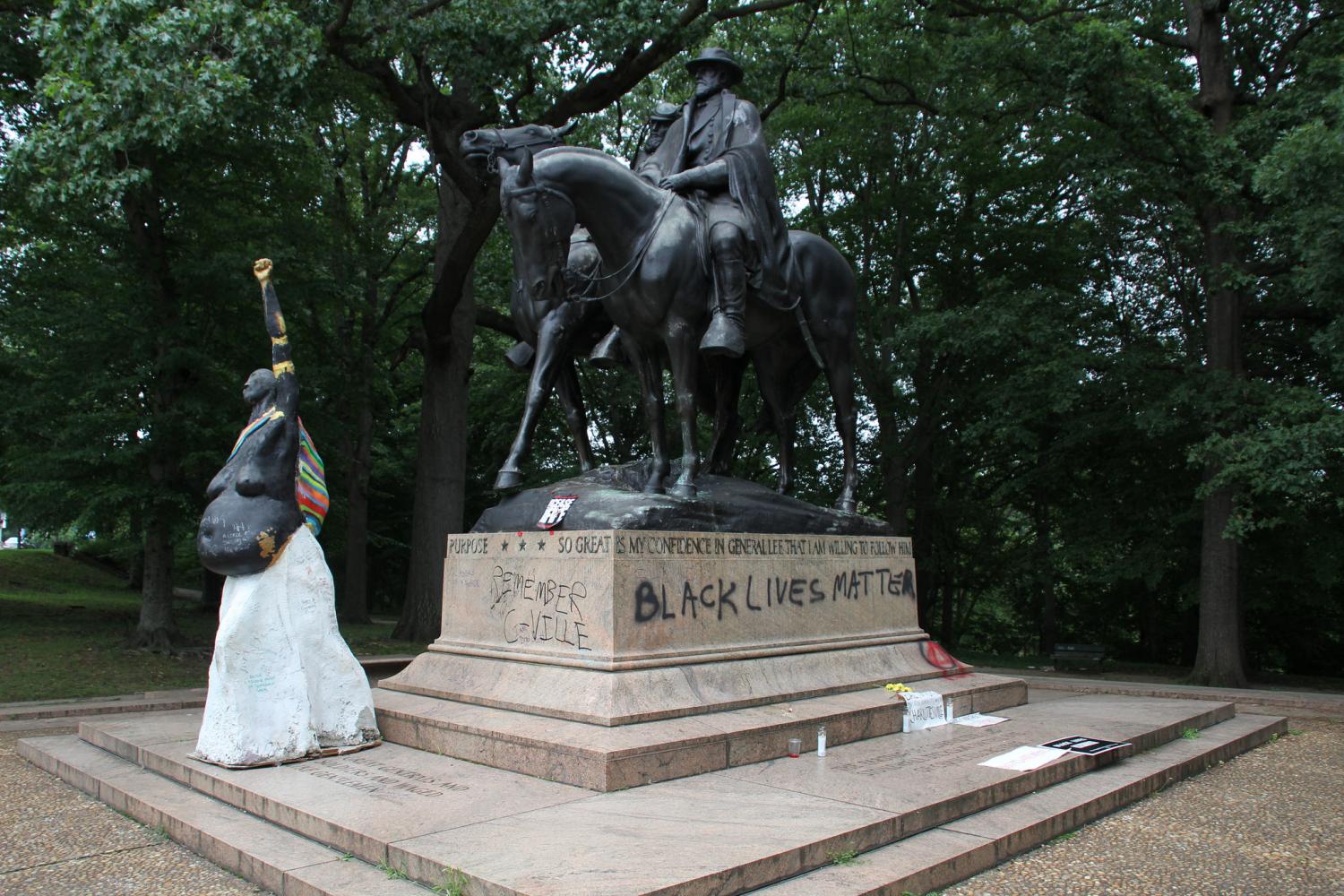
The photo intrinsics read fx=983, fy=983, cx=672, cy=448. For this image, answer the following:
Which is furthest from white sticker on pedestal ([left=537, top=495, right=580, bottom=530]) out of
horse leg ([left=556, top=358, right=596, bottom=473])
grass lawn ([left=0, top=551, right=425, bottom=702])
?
grass lawn ([left=0, top=551, right=425, bottom=702])

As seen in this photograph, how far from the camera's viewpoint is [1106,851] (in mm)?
5371

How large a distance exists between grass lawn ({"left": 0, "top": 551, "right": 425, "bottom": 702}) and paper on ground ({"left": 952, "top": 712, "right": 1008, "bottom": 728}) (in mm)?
9963

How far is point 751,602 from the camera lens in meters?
7.75

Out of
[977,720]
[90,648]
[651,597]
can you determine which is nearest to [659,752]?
[651,597]

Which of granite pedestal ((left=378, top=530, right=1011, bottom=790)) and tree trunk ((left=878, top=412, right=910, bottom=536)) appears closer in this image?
granite pedestal ((left=378, top=530, right=1011, bottom=790))

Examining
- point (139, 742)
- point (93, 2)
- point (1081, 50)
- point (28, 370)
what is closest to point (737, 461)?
point (1081, 50)

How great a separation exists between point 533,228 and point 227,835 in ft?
14.2

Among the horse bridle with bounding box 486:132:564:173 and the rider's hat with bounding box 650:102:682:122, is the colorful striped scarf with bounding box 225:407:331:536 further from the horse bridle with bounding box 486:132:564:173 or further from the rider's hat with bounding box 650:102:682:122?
the rider's hat with bounding box 650:102:682:122

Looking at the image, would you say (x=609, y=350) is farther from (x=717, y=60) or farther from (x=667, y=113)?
(x=717, y=60)

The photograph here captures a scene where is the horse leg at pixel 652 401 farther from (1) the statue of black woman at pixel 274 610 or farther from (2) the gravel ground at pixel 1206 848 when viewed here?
(2) the gravel ground at pixel 1206 848

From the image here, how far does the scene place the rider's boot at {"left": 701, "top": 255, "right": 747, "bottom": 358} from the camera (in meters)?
7.89

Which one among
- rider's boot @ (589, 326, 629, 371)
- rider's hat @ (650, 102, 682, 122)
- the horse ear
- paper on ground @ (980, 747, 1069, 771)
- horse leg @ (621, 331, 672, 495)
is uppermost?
rider's hat @ (650, 102, 682, 122)

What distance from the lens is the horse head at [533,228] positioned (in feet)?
23.2

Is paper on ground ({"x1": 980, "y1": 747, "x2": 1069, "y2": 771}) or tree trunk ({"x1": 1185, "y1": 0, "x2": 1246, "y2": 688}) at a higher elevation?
tree trunk ({"x1": 1185, "y1": 0, "x2": 1246, "y2": 688})
